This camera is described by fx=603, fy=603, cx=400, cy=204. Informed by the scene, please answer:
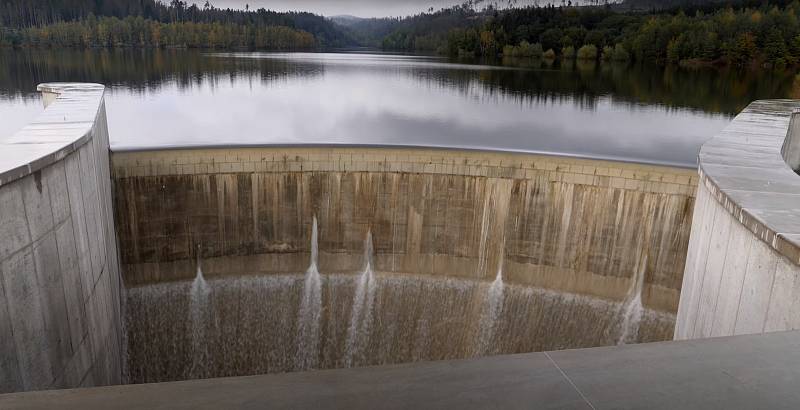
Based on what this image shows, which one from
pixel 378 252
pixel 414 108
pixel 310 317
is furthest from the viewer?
pixel 414 108

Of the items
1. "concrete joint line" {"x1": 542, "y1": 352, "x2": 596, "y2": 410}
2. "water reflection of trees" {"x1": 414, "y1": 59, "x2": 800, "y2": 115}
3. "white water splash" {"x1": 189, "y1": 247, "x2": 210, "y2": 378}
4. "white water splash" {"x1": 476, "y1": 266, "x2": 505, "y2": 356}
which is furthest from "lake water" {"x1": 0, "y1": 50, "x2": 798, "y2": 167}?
"concrete joint line" {"x1": 542, "y1": 352, "x2": 596, "y2": 410}

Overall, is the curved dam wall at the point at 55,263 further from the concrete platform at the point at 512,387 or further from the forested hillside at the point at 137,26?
the forested hillside at the point at 137,26

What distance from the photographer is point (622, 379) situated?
1831 millimetres

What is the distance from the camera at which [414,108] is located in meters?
23.0

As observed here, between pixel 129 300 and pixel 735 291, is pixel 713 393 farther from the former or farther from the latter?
pixel 129 300

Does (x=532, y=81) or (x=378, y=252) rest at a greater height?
(x=532, y=81)

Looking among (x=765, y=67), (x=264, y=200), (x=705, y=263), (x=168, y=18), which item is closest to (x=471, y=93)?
(x=264, y=200)

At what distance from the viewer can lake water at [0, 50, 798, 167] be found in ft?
56.4

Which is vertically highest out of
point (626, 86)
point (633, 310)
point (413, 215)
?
point (626, 86)

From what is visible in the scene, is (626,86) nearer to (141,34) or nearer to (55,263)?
→ (55,263)

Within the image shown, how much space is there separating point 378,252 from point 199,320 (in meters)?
2.98

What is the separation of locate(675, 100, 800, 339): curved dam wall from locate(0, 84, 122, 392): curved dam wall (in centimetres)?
512

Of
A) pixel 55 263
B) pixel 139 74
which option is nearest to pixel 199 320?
pixel 55 263

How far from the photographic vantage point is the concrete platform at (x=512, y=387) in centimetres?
168
